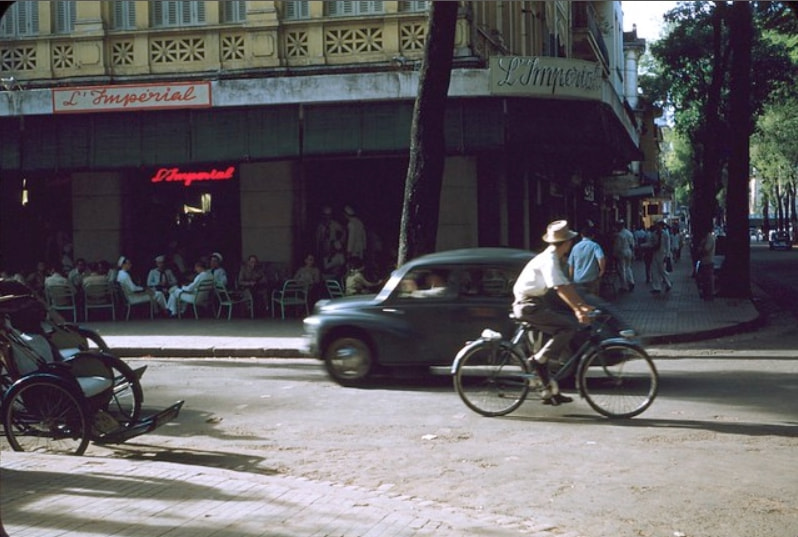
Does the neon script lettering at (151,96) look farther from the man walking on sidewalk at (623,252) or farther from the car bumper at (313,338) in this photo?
the man walking on sidewalk at (623,252)

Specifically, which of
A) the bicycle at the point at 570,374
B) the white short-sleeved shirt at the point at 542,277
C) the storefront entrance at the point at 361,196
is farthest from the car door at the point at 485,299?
the storefront entrance at the point at 361,196

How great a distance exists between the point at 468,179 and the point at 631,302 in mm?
4866

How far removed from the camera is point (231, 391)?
11.7 m

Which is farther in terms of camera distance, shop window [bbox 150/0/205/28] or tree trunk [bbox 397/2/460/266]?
shop window [bbox 150/0/205/28]

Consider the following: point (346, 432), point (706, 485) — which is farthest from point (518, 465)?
point (346, 432)

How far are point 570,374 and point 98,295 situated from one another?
13462 mm

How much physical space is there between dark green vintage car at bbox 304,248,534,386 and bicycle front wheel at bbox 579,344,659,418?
193cm

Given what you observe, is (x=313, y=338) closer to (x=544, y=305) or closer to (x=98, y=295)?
(x=544, y=305)

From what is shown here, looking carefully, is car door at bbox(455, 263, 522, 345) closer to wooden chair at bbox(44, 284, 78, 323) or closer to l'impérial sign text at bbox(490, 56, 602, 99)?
l'impérial sign text at bbox(490, 56, 602, 99)

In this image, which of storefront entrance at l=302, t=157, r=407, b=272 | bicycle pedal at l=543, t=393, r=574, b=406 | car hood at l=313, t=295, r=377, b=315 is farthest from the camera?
storefront entrance at l=302, t=157, r=407, b=272

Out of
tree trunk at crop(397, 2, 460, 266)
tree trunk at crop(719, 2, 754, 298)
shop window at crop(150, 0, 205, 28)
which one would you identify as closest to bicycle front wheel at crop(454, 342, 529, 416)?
tree trunk at crop(397, 2, 460, 266)

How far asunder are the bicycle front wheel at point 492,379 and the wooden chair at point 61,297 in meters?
12.8

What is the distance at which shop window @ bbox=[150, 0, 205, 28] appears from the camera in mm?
21656

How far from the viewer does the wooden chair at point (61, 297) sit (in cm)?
2059
